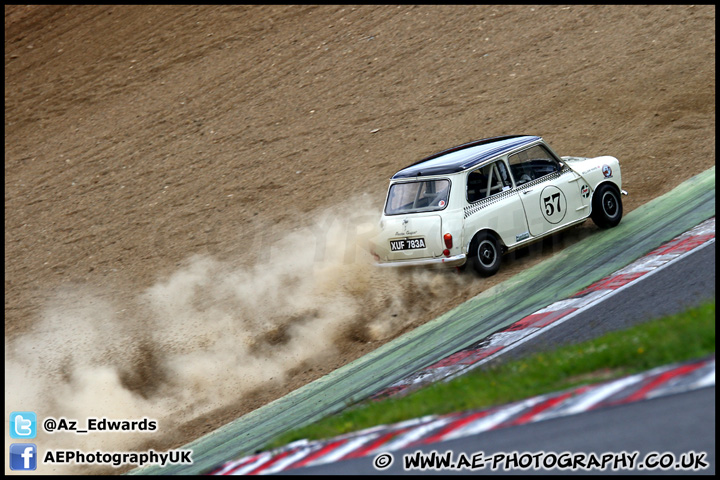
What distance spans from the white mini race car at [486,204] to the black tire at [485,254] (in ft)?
0.05

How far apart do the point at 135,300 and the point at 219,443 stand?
534cm

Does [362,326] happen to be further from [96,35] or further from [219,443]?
[96,35]

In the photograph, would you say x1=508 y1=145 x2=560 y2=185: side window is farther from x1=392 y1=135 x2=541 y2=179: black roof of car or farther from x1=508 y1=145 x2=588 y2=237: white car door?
x1=392 y1=135 x2=541 y2=179: black roof of car

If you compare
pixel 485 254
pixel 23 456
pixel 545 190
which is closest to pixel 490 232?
pixel 485 254

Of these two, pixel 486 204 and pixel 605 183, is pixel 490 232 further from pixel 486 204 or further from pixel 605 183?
pixel 605 183

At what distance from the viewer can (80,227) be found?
16.7 metres

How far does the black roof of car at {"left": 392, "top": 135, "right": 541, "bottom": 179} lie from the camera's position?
1102 centimetres

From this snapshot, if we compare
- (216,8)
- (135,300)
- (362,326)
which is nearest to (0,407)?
(135,300)

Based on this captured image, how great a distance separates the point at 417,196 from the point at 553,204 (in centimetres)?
200

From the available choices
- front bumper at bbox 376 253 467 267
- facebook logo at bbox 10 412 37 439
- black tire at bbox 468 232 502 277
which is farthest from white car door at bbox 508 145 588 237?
facebook logo at bbox 10 412 37 439

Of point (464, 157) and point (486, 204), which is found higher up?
point (464, 157)

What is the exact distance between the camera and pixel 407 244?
10992 mm

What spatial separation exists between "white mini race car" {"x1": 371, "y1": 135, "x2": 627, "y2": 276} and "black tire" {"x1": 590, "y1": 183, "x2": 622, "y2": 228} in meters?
0.02

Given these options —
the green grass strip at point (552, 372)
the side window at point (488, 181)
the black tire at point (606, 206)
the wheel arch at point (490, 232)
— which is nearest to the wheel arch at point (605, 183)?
the black tire at point (606, 206)
